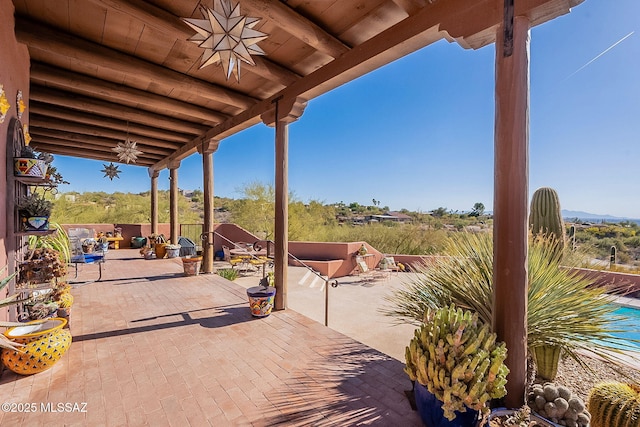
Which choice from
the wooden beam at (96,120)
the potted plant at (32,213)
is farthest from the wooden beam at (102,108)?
the potted plant at (32,213)

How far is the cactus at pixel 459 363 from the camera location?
152cm

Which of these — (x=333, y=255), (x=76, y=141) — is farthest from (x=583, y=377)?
(x=76, y=141)

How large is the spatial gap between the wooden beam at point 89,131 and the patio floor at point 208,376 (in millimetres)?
3626

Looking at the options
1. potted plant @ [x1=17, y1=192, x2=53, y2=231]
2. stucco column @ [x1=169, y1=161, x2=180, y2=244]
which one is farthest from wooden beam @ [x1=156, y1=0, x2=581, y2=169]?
stucco column @ [x1=169, y1=161, x2=180, y2=244]

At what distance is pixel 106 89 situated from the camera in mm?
3668

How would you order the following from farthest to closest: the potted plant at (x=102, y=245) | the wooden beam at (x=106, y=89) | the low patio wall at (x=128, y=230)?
the low patio wall at (x=128, y=230) → the potted plant at (x=102, y=245) → the wooden beam at (x=106, y=89)

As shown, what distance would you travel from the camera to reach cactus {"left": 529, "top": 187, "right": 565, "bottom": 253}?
4750 mm

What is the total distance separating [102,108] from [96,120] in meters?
0.91

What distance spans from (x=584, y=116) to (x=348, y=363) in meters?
18.1

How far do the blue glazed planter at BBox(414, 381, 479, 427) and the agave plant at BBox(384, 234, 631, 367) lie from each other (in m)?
0.64

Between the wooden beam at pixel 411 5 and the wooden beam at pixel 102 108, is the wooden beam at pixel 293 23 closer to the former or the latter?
the wooden beam at pixel 411 5

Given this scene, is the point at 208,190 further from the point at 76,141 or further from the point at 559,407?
the point at 559,407

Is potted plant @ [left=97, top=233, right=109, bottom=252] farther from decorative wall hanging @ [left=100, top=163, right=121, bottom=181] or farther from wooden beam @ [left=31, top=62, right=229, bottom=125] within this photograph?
wooden beam @ [left=31, top=62, right=229, bottom=125]

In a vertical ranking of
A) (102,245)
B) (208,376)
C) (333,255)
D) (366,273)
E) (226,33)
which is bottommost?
(366,273)
